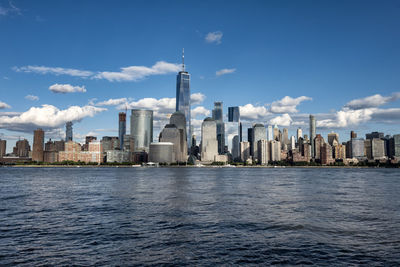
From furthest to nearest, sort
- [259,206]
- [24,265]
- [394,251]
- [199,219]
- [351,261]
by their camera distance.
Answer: [259,206] → [199,219] → [394,251] → [351,261] → [24,265]

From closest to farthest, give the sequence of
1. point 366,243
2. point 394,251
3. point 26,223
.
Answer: point 394,251 < point 366,243 < point 26,223

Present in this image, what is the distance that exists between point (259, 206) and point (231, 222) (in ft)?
53.7

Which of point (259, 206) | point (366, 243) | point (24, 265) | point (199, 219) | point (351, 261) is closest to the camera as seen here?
point (24, 265)

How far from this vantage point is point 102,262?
2523 cm

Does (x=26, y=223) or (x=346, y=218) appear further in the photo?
(x=346, y=218)

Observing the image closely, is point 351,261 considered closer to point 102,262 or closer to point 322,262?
point 322,262

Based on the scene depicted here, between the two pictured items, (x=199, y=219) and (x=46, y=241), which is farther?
(x=199, y=219)

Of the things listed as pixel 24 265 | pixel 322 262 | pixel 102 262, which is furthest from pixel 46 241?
pixel 322 262

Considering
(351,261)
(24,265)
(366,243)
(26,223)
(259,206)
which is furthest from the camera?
(259,206)

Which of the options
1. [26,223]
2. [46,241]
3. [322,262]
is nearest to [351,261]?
[322,262]

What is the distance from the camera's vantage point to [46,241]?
3180cm

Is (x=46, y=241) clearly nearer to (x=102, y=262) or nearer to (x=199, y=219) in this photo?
(x=102, y=262)

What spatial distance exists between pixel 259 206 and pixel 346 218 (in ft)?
50.7

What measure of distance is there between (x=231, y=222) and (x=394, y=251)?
1882 cm
